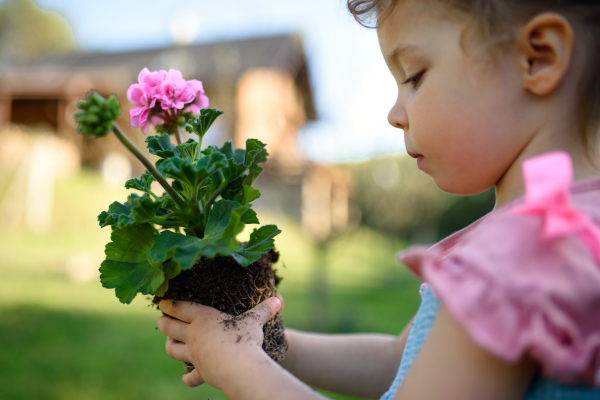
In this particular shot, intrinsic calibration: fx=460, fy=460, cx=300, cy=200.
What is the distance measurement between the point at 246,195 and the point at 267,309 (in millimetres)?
301

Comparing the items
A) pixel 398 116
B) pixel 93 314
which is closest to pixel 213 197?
pixel 398 116

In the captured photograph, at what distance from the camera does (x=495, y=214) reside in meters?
0.91

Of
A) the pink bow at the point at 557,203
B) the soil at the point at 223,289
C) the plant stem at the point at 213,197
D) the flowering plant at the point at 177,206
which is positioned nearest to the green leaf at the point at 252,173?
the flowering plant at the point at 177,206

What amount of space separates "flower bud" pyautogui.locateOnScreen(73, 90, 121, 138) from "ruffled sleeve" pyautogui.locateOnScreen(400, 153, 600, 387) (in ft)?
2.09

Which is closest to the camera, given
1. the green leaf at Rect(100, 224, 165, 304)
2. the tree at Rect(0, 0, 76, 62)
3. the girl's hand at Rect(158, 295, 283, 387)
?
the girl's hand at Rect(158, 295, 283, 387)

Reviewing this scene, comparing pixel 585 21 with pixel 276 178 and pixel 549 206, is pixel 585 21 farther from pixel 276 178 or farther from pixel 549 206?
pixel 276 178

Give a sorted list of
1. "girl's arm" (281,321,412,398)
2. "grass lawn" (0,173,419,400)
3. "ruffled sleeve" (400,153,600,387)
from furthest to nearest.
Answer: "grass lawn" (0,173,419,400), "girl's arm" (281,321,412,398), "ruffled sleeve" (400,153,600,387)

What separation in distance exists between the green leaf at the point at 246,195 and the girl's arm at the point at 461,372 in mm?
560

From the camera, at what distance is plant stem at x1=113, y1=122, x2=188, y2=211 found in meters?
0.90

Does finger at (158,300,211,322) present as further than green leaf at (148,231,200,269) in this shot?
Yes

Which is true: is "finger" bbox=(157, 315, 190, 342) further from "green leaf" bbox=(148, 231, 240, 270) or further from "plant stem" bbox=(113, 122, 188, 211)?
"plant stem" bbox=(113, 122, 188, 211)

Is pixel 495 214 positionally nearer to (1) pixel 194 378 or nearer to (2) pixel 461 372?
(2) pixel 461 372

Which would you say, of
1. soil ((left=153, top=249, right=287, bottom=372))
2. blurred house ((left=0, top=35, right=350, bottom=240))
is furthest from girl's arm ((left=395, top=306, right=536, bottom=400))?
blurred house ((left=0, top=35, right=350, bottom=240))

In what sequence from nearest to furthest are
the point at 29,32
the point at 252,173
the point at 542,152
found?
the point at 542,152 → the point at 252,173 → the point at 29,32
